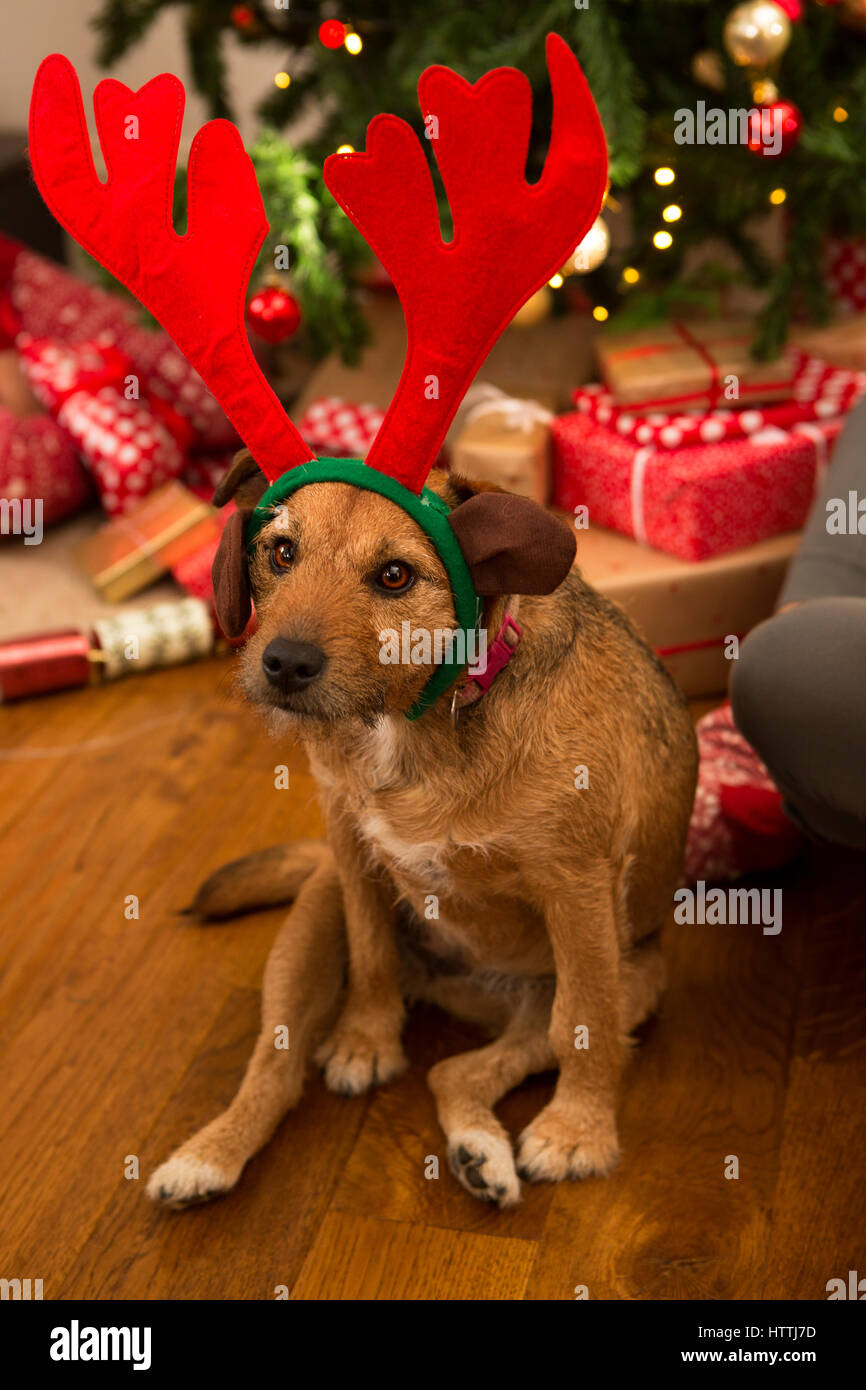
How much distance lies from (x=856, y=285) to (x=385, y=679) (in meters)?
2.18

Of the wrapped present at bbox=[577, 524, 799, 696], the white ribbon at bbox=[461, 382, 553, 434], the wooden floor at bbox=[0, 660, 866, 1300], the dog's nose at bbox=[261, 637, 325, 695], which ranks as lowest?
the wooden floor at bbox=[0, 660, 866, 1300]

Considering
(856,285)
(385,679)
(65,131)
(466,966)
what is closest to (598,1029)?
(466,966)

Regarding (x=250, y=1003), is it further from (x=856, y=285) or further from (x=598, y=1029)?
(x=856, y=285)

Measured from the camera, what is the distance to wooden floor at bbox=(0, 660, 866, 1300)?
4.73 ft

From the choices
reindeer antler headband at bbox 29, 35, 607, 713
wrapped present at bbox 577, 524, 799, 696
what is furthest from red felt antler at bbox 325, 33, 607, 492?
wrapped present at bbox 577, 524, 799, 696

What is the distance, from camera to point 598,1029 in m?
1.50

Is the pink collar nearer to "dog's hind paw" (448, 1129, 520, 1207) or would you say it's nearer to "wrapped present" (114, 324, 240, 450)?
"dog's hind paw" (448, 1129, 520, 1207)

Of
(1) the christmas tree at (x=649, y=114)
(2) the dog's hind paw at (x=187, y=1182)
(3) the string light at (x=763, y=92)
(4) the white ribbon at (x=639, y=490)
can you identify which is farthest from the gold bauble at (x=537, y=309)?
(2) the dog's hind paw at (x=187, y=1182)

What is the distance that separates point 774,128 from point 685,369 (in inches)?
17.7

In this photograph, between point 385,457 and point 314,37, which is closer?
point 385,457

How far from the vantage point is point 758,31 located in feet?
7.00

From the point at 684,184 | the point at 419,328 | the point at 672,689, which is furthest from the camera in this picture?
the point at 684,184

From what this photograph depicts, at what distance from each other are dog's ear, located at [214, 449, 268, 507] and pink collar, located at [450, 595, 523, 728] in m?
0.30

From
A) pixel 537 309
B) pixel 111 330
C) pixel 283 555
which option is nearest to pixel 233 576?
pixel 283 555
